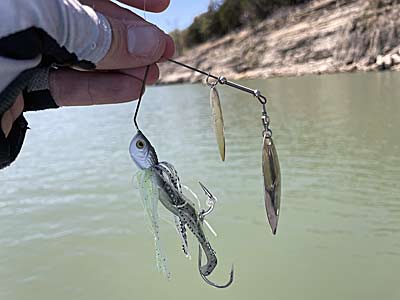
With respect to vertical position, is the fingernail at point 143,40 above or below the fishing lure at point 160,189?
above

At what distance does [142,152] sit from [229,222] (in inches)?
113

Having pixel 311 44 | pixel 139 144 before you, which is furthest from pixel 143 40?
pixel 311 44

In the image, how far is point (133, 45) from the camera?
133cm

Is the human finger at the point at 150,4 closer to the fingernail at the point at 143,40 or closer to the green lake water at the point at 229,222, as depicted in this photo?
the fingernail at the point at 143,40

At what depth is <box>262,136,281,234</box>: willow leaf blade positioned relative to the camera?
172 centimetres

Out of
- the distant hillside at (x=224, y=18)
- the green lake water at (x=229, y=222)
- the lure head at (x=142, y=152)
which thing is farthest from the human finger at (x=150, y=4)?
the distant hillside at (x=224, y=18)

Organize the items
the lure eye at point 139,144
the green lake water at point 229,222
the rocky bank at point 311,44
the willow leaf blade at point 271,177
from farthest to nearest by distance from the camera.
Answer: the rocky bank at point 311,44 → the green lake water at point 229,222 → the willow leaf blade at point 271,177 → the lure eye at point 139,144

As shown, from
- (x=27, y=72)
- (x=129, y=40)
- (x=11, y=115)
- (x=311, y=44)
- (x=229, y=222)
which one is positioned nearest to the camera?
(x=27, y=72)

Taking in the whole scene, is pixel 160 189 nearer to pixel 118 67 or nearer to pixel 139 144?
pixel 139 144

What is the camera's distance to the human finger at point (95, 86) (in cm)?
151

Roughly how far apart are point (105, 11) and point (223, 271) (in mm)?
2441

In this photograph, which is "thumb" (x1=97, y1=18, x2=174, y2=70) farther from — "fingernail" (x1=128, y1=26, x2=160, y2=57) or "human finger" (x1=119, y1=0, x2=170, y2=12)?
"human finger" (x1=119, y1=0, x2=170, y2=12)

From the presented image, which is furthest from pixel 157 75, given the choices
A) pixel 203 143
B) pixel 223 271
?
pixel 203 143

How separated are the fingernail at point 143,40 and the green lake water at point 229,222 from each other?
2118 millimetres
